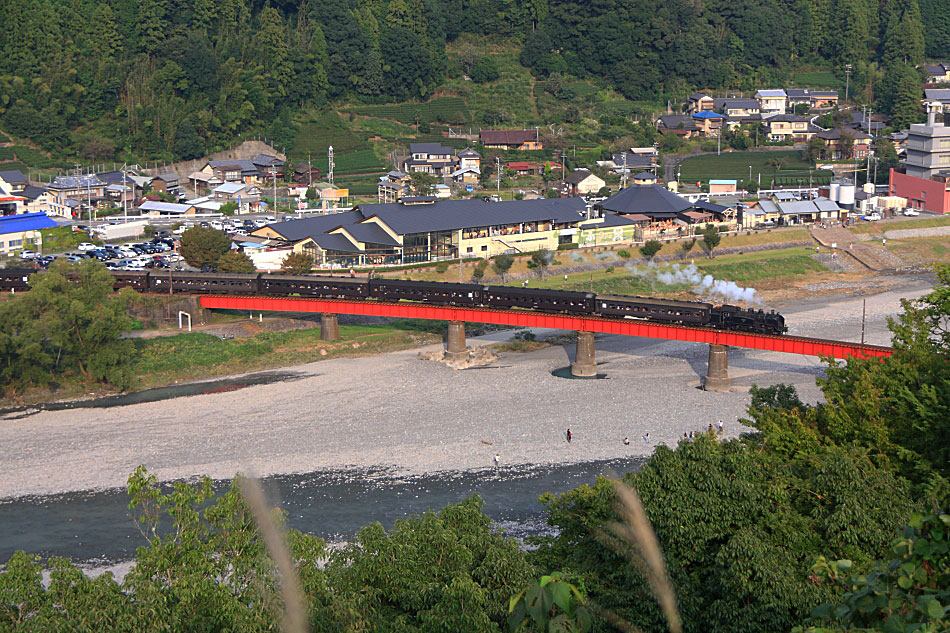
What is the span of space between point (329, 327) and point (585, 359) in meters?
13.0

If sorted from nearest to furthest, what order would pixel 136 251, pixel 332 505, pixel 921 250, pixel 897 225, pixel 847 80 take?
1. pixel 332 505
2. pixel 136 251
3. pixel 921 250
4. pixel 897 225
5. pixel 847 80

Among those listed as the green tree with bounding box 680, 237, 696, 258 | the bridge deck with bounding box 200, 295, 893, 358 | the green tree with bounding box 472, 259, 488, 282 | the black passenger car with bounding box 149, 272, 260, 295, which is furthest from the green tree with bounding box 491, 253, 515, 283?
the black passenger car with bounding box 149, 272, 260, 295

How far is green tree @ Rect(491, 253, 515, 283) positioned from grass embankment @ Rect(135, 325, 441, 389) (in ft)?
31.9

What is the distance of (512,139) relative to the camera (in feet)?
309

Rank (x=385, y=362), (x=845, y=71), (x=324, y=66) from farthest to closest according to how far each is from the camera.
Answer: (x=845, y=71), (x=324, y=66), (x=385, y=362)

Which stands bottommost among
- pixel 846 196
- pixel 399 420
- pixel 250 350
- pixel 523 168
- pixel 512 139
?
pixel 399 420

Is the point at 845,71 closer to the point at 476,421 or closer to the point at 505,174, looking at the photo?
the point at 505,174

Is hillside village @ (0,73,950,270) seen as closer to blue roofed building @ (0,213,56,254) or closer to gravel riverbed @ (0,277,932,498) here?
blue roofed building @ (0,213,56,254)

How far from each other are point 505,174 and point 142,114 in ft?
104

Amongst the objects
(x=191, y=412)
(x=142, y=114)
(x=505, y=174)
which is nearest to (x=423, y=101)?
(x=505, y=174)

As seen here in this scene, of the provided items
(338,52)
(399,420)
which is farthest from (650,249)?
(338,52)

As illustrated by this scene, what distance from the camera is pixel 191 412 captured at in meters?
39.7

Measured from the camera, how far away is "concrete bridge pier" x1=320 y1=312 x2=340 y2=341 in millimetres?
49219

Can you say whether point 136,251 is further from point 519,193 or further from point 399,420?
point 519,193
